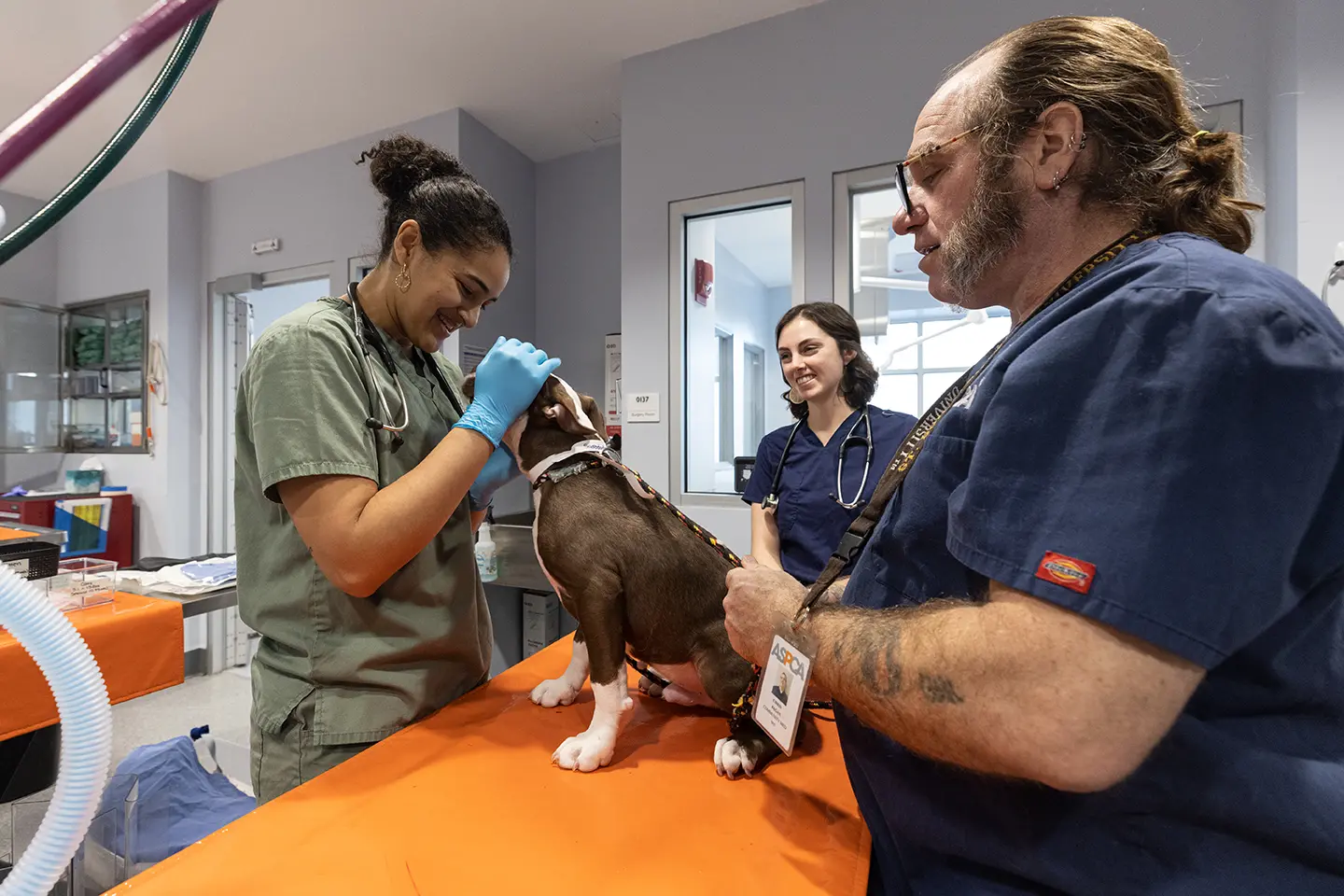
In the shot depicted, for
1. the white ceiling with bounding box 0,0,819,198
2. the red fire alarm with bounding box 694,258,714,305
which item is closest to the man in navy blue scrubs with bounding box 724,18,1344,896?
the red fire alarm with bounding box 694,258,714,305

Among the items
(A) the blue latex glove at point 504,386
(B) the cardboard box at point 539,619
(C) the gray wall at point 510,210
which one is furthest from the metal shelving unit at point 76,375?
(A) the blue latex glove at point 504,386

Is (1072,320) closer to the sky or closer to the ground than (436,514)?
closer to the sky

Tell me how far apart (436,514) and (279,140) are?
4.58 m

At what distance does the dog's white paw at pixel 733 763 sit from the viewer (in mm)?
1042

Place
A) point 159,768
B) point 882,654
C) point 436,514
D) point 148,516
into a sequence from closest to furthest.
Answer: point 882,654 < point 436,514 < point 159,768 < point 148,516

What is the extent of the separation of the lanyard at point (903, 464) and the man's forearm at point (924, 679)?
85mm

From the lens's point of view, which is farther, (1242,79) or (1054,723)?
(1242,79)

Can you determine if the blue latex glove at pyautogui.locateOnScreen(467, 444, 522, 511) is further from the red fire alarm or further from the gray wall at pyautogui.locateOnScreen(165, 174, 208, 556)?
the gray wall at pyautogui.locateOnScreen(165, 174, 208, 556)

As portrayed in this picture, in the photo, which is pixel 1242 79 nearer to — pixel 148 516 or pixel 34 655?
pixel 34 655

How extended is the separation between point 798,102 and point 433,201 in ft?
7.99

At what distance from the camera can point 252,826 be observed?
878 millimetres

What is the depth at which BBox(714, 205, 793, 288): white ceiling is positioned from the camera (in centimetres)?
331

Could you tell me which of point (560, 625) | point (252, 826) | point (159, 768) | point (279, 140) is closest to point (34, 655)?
point (252, 826)

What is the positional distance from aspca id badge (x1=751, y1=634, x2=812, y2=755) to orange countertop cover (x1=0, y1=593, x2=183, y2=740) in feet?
5.31
